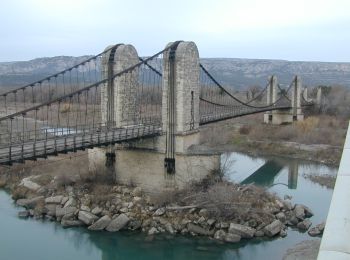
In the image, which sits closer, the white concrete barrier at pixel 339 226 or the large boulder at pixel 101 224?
the white concrete barrier at pixel 339 226

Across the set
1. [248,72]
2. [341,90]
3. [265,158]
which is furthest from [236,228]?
[248,72]

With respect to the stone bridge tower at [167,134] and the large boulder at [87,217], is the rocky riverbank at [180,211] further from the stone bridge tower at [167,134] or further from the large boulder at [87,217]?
the stone bridge tower at [167,134]

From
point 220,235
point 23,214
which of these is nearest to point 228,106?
point 220,235

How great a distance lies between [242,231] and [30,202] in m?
9.79

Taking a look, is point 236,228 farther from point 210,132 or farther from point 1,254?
point 210,132

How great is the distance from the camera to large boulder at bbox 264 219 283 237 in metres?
17.4

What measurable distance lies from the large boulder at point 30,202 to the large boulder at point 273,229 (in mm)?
9989

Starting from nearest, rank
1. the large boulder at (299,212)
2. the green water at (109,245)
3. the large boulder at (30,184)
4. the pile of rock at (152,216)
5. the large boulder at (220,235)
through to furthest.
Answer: the green water at (109,245) < the large boulder at (220,235) < the pile of rock at (152,216) < the large boulder at (299,212) < the large boulder at (30,184)

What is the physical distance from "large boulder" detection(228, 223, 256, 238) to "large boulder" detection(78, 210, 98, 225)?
18.3ft

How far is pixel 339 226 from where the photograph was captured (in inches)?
102

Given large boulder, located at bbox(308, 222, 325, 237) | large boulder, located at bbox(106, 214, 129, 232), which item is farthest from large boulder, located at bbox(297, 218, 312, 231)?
large boulder, located at bbox(106, 214, 129, 232)

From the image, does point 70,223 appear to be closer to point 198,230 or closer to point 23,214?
point 23,214

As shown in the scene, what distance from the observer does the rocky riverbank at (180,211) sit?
17.7 m

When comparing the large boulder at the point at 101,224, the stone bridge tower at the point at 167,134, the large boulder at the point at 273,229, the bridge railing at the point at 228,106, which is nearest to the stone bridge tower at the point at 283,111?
the bridge railing at the point at 228,106
